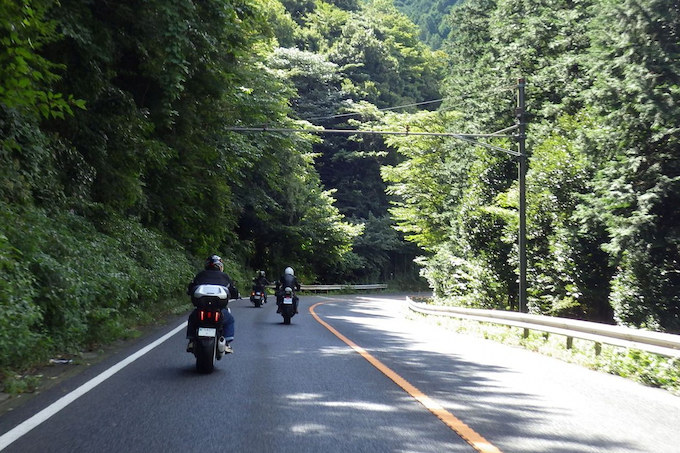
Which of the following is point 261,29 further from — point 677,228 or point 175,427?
point 175,427

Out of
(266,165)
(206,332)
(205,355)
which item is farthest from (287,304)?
(266,165)

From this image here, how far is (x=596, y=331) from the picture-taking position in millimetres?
10492

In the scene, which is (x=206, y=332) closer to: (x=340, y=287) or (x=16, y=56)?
(x=16, y=56)

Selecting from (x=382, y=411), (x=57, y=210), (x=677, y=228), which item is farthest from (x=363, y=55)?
(x=382, y=411)

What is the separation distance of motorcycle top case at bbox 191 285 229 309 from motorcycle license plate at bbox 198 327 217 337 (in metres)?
0.29

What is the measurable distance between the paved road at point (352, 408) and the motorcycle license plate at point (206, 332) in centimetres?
50

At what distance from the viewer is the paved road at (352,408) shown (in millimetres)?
5254

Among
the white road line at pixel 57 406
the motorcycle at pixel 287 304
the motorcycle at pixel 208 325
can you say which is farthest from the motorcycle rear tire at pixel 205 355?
the motorcycle at pixel 287 304

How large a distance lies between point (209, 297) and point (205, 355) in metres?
0.75

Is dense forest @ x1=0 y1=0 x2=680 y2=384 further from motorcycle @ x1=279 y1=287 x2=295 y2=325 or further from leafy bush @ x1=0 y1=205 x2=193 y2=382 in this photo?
motorcycle @ x1=279 y1=287 x2=295 y2=325

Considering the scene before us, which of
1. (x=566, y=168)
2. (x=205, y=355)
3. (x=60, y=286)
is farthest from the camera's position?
(x=566, y=168)

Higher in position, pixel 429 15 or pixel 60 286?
pixel 429 15

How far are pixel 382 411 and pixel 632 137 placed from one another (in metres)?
17.1

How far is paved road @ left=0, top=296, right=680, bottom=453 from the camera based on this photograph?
5254 millimetres
